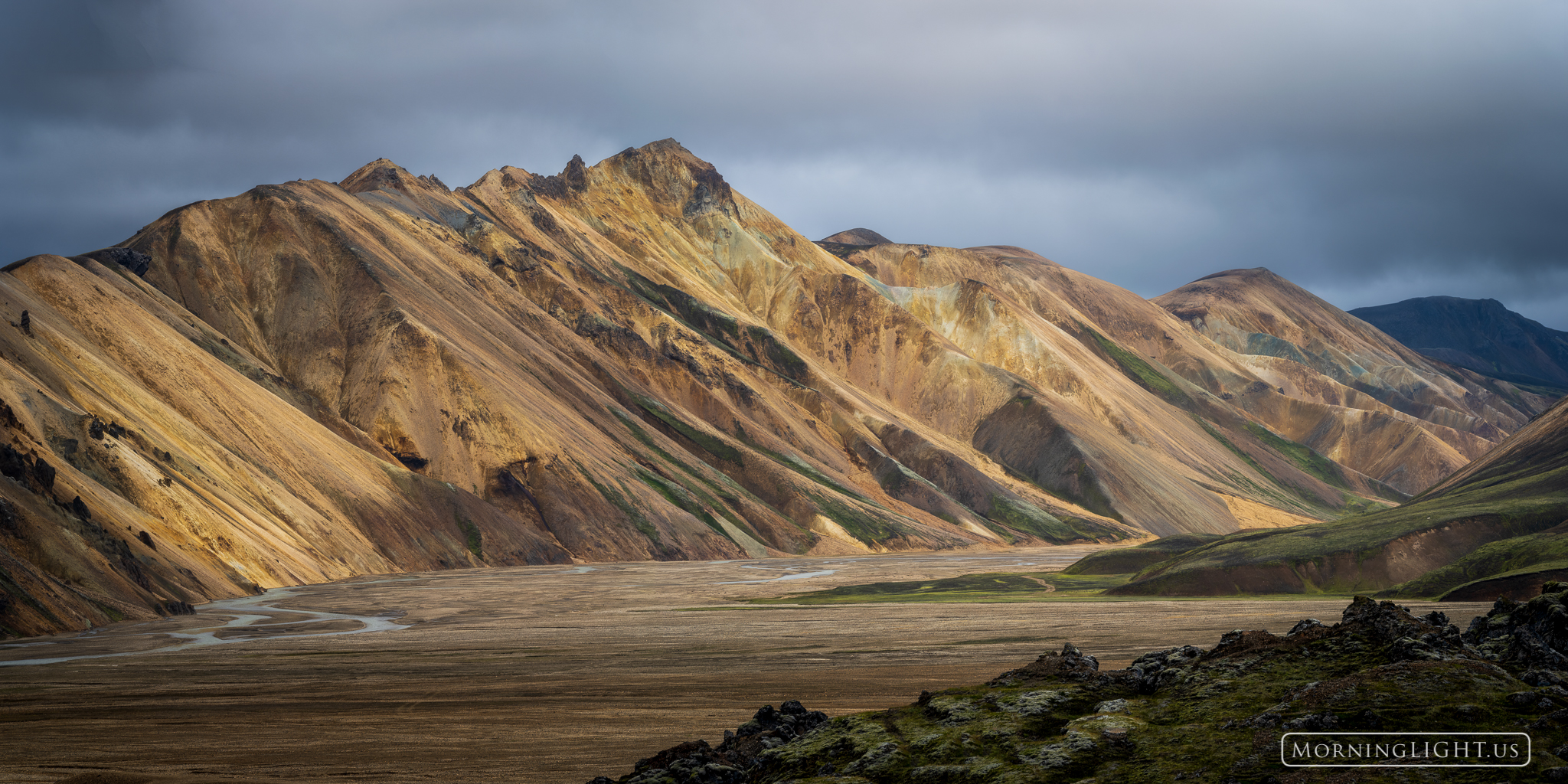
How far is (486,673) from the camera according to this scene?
41.2 meters

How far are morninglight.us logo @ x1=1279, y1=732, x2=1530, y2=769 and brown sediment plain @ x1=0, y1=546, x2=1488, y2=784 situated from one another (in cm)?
1394

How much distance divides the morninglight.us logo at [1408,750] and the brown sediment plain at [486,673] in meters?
13.9

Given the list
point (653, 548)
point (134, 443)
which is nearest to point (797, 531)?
point (653, 548)

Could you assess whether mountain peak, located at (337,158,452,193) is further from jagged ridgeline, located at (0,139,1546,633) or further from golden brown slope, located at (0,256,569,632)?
golden brown slope, located at (0,256,569,632)

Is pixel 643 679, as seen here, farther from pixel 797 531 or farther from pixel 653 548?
pixel 797 531

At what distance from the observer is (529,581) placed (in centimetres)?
9612

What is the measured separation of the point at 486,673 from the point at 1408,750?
33.8 metres

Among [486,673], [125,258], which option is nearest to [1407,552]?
[486,673]

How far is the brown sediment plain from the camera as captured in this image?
2614cm

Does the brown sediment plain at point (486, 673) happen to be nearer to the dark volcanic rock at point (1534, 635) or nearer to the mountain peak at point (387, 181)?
the dark volcanic rock at point (1534, 635)

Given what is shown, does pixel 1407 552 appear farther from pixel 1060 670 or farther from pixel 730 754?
pixel 730 754

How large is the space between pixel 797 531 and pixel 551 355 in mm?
43857

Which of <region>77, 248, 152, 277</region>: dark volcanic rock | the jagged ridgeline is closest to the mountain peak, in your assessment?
the jagged ridgeline

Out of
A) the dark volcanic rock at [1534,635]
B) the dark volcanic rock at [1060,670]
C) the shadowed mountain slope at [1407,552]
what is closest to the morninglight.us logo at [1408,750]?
the dark volcanic rock at [1534,635]
